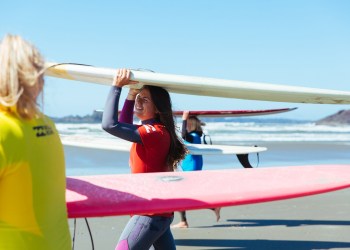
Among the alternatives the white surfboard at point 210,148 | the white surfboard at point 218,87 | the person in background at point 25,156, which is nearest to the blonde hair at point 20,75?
the person in background at point 25,156

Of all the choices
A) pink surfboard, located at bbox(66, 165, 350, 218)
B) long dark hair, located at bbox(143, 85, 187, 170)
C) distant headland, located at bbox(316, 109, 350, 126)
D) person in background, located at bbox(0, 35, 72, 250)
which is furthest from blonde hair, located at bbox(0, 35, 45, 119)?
distant headland, located at bbox(316, 109, 350, 126)

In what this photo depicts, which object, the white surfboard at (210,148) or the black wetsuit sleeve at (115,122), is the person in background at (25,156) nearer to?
the black wetsuit sleeve at (115,122)

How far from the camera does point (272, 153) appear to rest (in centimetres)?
1583

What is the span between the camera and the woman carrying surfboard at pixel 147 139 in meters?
2.69

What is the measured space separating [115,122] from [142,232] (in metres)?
0.60

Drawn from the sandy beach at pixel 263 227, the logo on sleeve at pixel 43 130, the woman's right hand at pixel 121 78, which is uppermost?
the woman's right hand at pixel 121 78

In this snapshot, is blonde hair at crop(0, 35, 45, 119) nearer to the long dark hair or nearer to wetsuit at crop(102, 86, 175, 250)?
wetsuit at crop(102, 86, 175, 250)

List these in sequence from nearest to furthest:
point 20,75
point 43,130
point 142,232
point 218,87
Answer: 1. point 20,75
2. point 43,130
3. point 142,232
4. point 218,87

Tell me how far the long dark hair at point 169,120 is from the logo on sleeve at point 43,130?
1.38 m

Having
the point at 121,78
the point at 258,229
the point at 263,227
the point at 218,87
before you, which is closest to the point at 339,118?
Answer: the point at 263,227

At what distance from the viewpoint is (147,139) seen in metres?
2.82

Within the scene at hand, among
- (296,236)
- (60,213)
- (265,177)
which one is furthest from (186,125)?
(60,213)

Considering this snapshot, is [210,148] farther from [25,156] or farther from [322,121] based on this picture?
[322,121]

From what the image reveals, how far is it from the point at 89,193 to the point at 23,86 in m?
1.13
